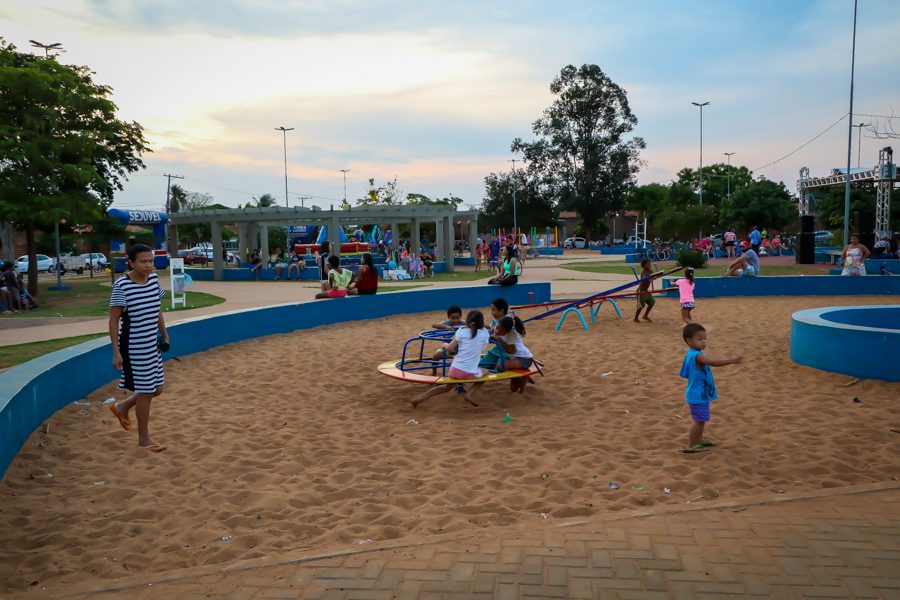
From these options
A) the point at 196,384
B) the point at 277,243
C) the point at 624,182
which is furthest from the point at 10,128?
the point at 624,182

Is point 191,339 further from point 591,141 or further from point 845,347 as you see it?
point 591,141

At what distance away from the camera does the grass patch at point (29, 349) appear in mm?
9414

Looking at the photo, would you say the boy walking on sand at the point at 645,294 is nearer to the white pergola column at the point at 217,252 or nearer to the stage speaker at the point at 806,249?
the stage speaker at the point at 806,249

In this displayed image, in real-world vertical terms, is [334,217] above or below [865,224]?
above

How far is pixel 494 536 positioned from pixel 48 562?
2427mm

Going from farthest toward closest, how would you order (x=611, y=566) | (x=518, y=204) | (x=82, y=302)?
(x=518, y=204), (x=82, y=302), (x=611, y=566)

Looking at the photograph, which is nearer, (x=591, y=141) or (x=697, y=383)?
(x=697, y=383)

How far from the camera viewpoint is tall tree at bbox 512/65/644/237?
61.4 m

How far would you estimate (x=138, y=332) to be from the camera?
5328mm

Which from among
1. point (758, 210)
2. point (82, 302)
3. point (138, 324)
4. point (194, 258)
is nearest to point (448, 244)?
point (82, 302)

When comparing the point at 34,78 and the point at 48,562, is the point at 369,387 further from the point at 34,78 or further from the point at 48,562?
the point at 34,78

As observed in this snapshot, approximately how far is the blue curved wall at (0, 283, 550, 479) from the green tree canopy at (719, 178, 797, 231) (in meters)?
46.8

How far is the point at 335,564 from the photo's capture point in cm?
369

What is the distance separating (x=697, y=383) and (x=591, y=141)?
193 ft
